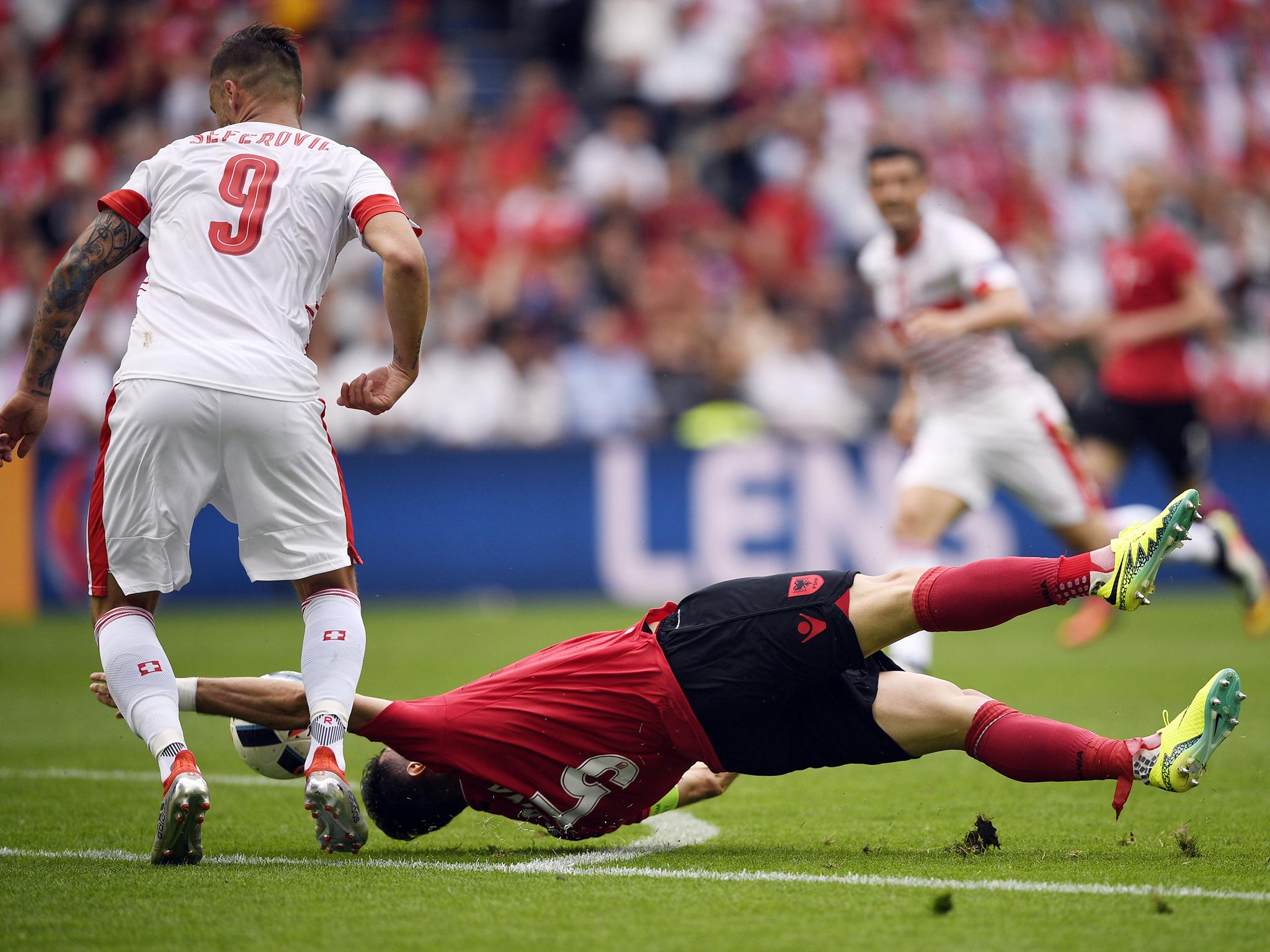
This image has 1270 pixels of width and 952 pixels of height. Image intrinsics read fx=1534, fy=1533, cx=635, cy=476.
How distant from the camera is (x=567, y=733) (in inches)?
174

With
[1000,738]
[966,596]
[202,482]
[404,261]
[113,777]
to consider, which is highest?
[404,261]

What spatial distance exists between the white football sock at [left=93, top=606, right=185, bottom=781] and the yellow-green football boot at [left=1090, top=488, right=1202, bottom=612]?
8.73 feet

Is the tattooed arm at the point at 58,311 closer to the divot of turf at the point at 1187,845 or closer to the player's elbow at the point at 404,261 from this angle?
the player's elbow at the point at 404,261

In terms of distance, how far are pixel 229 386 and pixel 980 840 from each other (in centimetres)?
253

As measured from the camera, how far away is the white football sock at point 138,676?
441 centimetres

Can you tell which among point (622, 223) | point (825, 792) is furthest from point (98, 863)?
point (622, 223)

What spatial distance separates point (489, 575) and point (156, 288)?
9.01 metres

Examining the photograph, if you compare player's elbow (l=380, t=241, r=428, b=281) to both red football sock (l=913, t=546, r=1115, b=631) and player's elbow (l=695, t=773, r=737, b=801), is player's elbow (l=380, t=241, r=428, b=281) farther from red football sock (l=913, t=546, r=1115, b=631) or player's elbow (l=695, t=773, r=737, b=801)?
player's elbow (l=695, t=773, r=737, b=801)

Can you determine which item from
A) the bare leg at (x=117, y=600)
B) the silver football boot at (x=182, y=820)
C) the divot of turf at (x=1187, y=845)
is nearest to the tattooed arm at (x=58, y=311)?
the bare leg at (x=117, y=600)

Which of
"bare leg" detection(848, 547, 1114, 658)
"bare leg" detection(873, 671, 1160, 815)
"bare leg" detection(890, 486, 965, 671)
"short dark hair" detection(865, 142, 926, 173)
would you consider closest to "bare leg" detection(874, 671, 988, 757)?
"bare leg" detection(873, 671, 1160, 815)

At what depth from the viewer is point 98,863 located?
4332 millimetres

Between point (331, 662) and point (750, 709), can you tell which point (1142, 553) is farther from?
point (331, 662)

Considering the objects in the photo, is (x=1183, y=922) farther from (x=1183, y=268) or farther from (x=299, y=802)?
(x=1183, y=268)

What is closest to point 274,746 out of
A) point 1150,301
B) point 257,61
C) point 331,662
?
point 331,662
